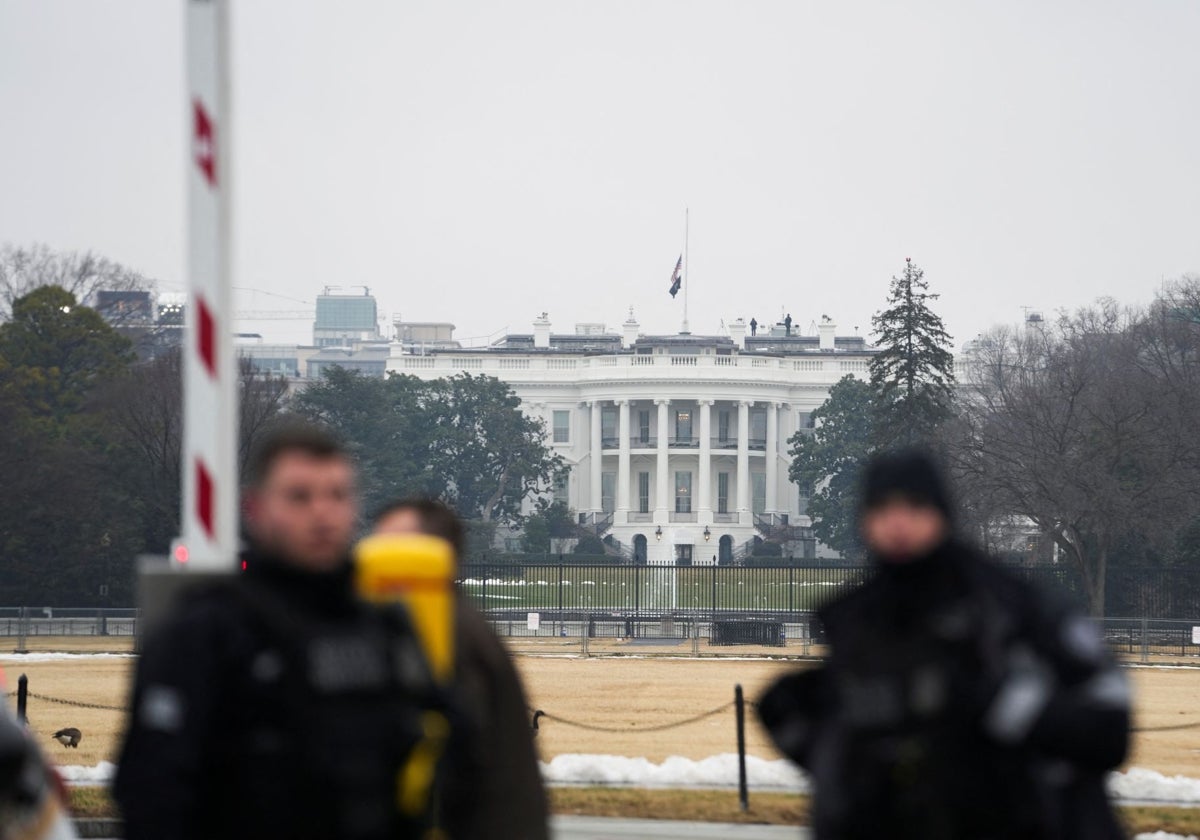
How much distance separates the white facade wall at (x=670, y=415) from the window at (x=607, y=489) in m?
0.15

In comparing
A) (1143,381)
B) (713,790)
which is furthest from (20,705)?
(1143,381)

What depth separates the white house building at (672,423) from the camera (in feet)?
448

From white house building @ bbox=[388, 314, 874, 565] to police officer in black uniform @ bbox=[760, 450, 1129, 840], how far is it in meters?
127

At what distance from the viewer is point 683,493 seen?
461 ft

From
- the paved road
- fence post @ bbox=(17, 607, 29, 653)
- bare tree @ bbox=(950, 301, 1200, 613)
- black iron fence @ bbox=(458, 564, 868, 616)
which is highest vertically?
bare tree @ bbox=(950, 301, 1200, 613)

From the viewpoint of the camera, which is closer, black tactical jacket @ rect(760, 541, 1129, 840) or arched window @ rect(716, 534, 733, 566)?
black tactical jacket @ rect(760, 541, 1129, 840)

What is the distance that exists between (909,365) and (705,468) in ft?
182

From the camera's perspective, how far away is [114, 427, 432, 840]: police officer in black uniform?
14.7 feet

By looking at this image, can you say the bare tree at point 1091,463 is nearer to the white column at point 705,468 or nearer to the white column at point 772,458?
the white column at point 705,468

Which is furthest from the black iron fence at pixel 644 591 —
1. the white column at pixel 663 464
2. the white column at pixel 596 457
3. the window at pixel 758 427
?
the window at pixel 758 427

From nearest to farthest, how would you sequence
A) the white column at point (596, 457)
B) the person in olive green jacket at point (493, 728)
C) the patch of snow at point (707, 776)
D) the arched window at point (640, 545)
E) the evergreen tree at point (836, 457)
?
the person in olive green jacket at point (493, 728), the patch of snow at point (707, 776), the evergreen tree at point (836, 457), the arched window at point (640, 545), the white column at point (596, 457)

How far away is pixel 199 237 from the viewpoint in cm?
686

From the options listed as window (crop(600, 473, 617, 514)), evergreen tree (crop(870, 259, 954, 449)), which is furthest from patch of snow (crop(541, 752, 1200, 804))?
window (crop(600, 473, 617, 514))

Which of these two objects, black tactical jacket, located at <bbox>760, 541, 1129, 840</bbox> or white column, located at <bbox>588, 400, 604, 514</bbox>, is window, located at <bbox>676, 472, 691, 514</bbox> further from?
black tactical jacket, located at <bbox>760, 541, 1129, 840</bbox>
